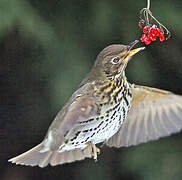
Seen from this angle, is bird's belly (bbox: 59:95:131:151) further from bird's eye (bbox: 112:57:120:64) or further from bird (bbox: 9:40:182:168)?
bird's eye (bbox: 112:57:120:64)

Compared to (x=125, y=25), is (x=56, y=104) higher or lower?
lower

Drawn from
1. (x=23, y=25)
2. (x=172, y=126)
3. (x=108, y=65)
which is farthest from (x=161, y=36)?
(x=23, y=25)

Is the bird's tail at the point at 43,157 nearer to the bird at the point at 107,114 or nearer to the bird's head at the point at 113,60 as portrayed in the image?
the bird at the point at 107,114

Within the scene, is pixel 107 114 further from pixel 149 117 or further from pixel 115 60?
pixel 149 117

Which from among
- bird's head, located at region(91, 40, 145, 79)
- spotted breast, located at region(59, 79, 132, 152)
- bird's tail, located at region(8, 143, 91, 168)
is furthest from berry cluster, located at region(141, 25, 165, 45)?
bird's tail, located at region(8, 143, 91, 168)

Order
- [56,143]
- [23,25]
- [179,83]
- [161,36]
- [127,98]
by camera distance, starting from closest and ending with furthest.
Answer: [56,143]
[161,36]
[127,98]
[23,25]
[179,83]

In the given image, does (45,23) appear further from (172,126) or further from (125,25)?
(172,126)

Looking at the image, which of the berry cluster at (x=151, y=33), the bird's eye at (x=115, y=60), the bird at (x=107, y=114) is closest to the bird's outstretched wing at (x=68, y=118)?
the bird at (x=107, y=114)
